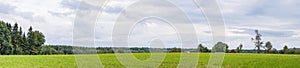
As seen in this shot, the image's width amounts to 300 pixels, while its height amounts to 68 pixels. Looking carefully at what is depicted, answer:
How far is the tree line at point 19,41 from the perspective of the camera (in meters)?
61.5

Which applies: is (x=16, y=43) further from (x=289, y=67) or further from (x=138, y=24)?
(x=138, y=24)

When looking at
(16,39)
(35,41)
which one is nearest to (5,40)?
(16,39)

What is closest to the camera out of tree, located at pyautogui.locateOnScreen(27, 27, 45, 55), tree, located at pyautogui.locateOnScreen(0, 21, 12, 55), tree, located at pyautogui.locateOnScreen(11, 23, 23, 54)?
tree, located at pyautogui.locateOnScreen(0, 21, 12, 55)

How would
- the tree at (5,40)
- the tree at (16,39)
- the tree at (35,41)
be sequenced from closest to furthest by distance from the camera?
the tree at (5,40), the tree at (35,41), the tree at (16,39)

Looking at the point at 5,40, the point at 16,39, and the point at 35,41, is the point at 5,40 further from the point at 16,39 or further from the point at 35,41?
the point at 35,41

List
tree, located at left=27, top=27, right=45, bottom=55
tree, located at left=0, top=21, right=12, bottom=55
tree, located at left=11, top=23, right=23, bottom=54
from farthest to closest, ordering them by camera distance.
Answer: tree, located at left=11, top=23, right=23, bottom=54 → tree, located at left=27, top=27, right=45, bottom=55 → tree, located at left=0, top=21, right=12, bottom=55

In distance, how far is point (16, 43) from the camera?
6494 cm

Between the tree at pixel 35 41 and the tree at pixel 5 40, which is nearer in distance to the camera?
the tree at pixel 5 40

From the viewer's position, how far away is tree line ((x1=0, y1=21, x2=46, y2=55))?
61.5m

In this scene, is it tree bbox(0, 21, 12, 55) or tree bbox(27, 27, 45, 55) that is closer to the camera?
tree bbox(0, 21, 12, 55)

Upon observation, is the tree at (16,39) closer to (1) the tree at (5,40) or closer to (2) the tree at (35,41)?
(1) the tree at (5,40)

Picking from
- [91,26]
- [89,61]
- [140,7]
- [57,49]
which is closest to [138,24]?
[140,7]

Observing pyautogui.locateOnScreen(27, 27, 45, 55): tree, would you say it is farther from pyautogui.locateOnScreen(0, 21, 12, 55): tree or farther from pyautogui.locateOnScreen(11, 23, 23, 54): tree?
pyautogui.locateOnScreen(0, 21, 12, 55): tree

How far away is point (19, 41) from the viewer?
65750 millimetres
